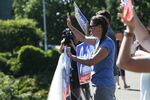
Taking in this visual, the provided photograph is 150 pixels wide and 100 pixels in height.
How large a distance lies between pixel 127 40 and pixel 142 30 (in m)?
0.48

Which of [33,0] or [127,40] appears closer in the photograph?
[127,40]

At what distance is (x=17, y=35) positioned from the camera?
22.7 metres

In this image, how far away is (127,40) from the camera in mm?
3443

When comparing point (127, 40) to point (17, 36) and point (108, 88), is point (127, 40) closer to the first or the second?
point (108, 88)

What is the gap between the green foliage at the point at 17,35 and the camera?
2253 cm

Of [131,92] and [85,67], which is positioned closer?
[85,67]

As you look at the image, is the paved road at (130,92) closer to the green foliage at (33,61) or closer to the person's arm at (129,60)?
the green foliage at (33,61)

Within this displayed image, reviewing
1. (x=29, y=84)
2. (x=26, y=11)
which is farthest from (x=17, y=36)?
(x=26, y=11)

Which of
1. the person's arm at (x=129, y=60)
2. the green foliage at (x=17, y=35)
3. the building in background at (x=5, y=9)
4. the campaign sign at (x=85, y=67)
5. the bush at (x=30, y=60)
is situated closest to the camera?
the person's arm at (x=129, y=60)

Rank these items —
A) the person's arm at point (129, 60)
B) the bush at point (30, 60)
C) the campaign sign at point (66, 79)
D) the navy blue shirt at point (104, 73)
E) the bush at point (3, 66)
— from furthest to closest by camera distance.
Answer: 1. the bush at point (3, 66)
2. the bush at point (30, 60)
3. the campaign sign at point (66, 79)
4. the navy blue shirt at point (104, 73)
5. the person's arm at point (129, 60)

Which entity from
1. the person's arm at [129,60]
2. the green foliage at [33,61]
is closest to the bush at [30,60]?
the green foliage at [33,61]

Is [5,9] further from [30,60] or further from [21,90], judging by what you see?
[21,90]

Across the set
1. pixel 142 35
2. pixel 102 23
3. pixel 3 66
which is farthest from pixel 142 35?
pixel 3 66

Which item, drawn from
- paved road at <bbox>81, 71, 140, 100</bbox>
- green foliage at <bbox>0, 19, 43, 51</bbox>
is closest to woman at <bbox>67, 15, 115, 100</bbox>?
paved road at <bbox>81, 71, 140, 100</bbox>
